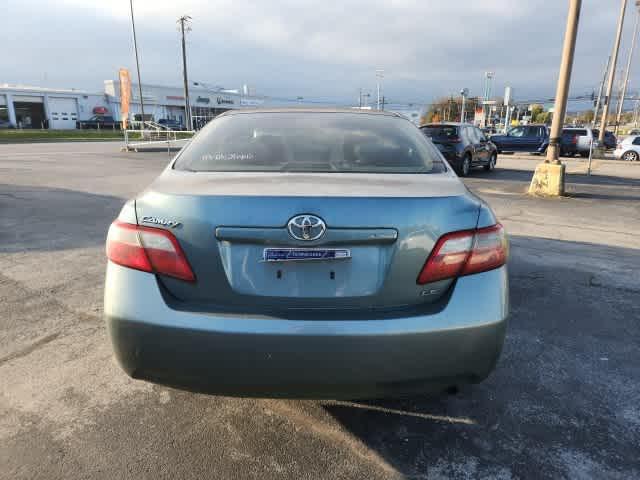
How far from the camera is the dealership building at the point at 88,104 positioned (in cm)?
6569

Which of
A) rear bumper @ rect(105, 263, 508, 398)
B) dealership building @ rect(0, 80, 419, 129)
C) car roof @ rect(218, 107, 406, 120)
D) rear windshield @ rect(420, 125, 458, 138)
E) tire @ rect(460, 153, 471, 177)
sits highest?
dealership building @ rect(0, 80, 419, 129)

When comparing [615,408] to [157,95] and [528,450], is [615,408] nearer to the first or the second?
[528,450]

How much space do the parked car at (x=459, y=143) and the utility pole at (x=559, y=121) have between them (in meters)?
3.34

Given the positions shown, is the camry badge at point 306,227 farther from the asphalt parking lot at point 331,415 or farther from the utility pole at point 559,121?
the utility pole at point 559,121

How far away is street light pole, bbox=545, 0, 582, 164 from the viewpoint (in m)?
9.36

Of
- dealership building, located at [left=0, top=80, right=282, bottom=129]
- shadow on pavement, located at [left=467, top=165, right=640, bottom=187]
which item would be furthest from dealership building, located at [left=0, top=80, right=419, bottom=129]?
shadow on pavement, located at [left=467, top=165, right=640, bottom=187]

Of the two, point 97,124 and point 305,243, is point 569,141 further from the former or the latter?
point 97,124

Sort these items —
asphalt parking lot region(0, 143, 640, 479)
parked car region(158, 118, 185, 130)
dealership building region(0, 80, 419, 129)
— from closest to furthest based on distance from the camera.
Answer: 1. asphalt parking lot region(0, 143, 640, 479)
2. parked car region(158, 118, 185, 130)
3. dealership building region(0, 80, 419, 129)

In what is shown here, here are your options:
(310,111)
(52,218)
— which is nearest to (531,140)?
(52,218)

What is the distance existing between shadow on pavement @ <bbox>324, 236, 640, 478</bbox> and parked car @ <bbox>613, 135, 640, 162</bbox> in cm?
2409

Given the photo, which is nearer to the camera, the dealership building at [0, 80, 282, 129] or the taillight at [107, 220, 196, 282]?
the taillight at [107, 220, 196, 282]

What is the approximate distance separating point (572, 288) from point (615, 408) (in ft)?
6.82

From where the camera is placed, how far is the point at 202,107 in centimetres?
8400

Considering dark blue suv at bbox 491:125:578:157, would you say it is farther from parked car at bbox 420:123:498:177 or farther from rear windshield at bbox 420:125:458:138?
rear windshield at bbox 420:125:458:138
